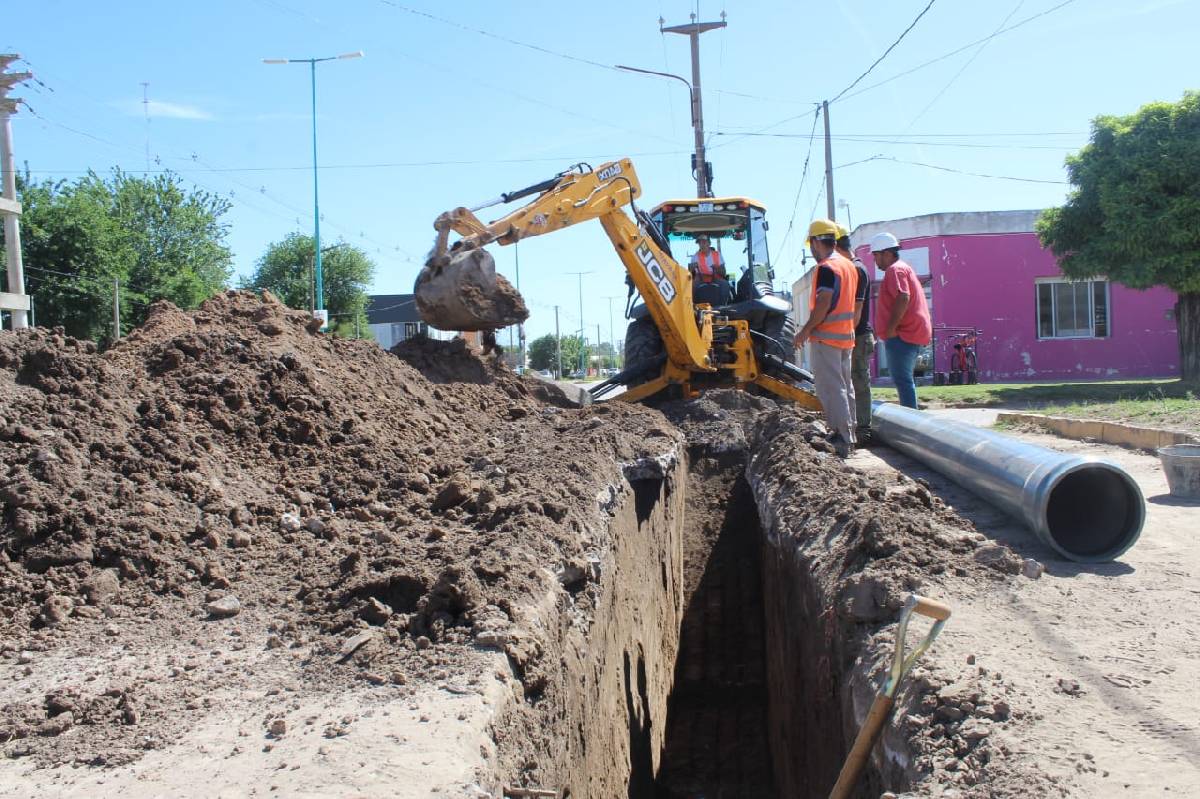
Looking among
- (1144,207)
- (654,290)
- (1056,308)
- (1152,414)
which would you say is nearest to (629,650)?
(654,290)

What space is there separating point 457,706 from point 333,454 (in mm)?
3273

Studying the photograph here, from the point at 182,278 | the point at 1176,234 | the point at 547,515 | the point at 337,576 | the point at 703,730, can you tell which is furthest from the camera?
the point at 182,278

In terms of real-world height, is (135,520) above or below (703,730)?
above

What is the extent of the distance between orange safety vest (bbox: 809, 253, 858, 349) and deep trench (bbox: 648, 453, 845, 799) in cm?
164

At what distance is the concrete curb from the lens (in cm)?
773

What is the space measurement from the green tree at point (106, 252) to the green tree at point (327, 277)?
6314 millimetres

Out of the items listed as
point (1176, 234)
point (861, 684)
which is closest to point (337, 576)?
point (861, 684)

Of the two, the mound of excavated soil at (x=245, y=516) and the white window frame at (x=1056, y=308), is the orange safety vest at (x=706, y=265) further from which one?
the white window frame at (x=1056, y=308)

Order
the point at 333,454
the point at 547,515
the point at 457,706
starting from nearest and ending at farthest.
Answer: the point at 457,706 → the point at 547,515 → the point at 333,454

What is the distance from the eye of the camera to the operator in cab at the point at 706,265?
11.8m

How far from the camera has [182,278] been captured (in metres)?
28.0

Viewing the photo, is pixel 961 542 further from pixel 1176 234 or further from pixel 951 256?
pixel 951 256

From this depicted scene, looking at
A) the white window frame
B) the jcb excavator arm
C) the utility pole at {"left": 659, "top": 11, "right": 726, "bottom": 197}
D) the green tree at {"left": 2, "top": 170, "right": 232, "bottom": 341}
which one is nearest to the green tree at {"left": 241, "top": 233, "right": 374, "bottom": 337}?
the green tree at {"left": 2, "top": 170, "right": 232, "bottom": 341}

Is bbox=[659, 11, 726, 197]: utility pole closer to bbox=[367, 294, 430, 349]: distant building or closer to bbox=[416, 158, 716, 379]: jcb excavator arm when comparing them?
bbox=[416, 158, 716, 379]: jcb excavator arm
